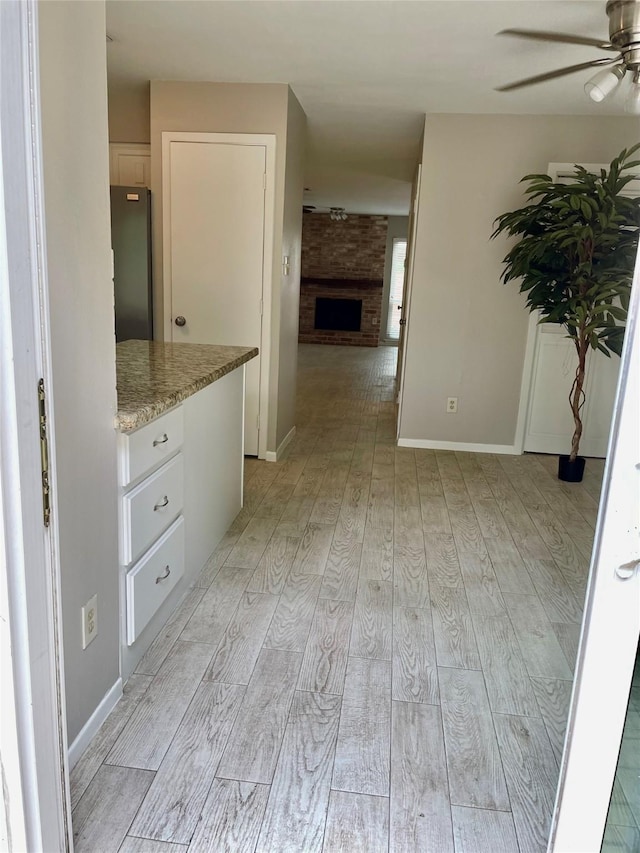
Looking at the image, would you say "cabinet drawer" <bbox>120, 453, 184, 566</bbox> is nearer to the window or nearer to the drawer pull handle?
the drawer pull handle

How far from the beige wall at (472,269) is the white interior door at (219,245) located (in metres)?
1.25

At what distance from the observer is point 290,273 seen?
461 cm

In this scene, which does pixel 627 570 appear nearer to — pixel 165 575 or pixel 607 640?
pixel 607 640

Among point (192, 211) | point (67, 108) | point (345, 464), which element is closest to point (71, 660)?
point (67, 108)

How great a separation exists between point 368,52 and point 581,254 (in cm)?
173

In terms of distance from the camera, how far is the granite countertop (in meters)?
1.83

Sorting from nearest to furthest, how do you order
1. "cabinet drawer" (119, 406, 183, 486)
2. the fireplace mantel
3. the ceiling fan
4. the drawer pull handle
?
"cabinet drawer" (119, 406, 183, 486)
the drawer pull handle
the ceiling fan
the fireplace mantel

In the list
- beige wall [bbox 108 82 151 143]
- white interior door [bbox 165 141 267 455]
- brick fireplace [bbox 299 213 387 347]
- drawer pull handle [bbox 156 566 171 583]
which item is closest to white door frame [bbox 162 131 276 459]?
white interior door [bbox 165 141 267 455]

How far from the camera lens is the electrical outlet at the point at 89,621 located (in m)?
1.61

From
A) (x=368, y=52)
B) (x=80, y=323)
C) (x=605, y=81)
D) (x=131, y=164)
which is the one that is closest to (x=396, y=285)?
(x=131, y=164)

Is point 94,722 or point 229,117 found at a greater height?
point 229,117

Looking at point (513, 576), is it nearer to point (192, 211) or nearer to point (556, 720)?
point (556, 720)

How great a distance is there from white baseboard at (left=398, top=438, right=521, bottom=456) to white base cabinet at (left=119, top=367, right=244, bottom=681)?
2.17 metres

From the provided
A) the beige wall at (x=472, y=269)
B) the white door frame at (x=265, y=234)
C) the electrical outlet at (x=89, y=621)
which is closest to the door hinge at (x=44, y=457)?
the electrical outlet at (x=89, y=621)
